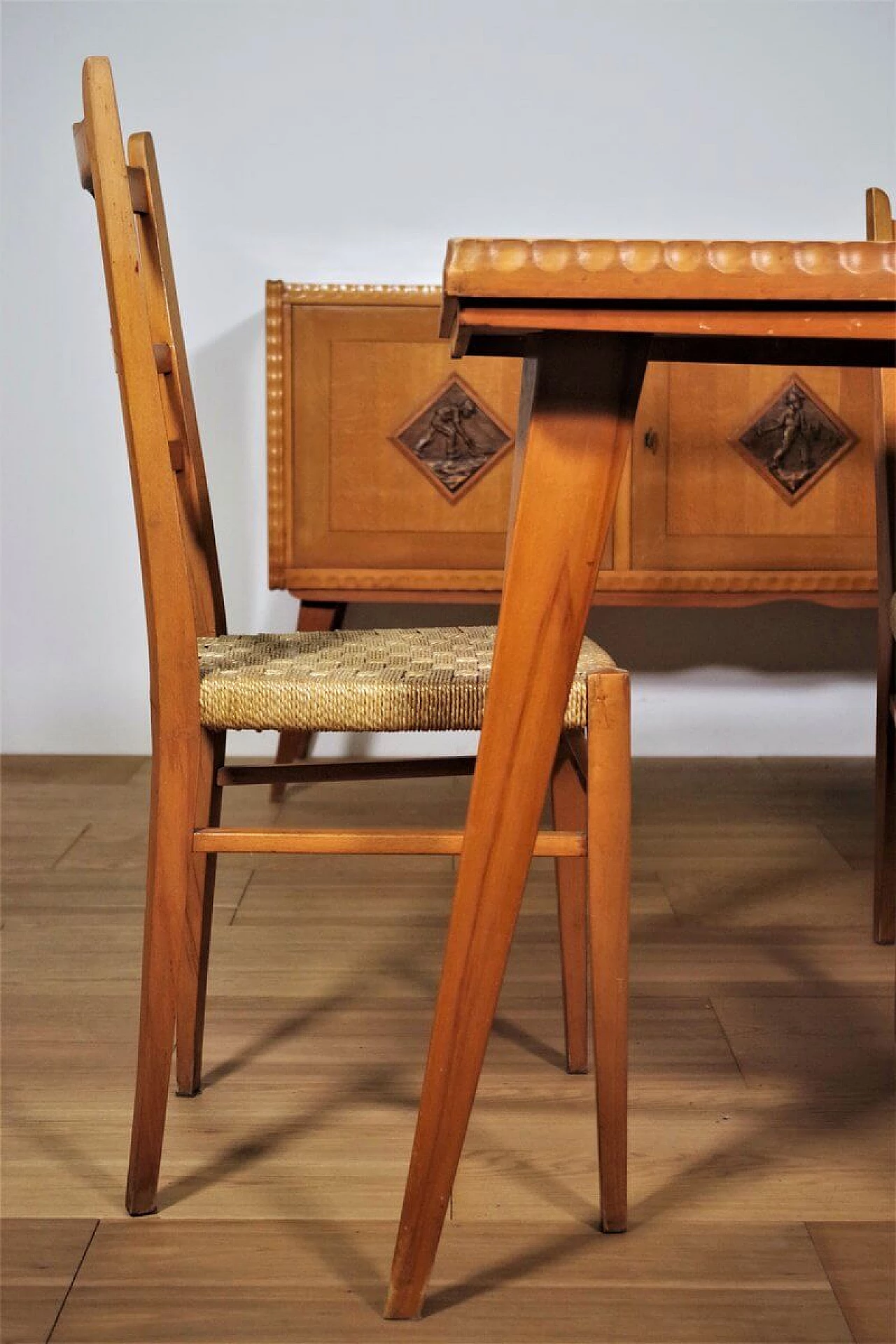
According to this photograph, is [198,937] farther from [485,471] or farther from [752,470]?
[752,470]

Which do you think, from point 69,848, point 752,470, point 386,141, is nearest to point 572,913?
point 69,848

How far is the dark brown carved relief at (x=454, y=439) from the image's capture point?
212 centimetres

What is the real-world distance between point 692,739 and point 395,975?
1289 millimetres

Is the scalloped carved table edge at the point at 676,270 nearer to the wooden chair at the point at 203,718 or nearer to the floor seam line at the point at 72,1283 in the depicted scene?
the wooden chair at the point at 203,718

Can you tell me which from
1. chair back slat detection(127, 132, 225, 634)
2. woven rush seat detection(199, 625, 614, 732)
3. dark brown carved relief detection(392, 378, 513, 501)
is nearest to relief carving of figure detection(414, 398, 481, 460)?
dark brown carved relief detection(392, 378, 513, 501)

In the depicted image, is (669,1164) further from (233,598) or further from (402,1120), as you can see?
(233,598)

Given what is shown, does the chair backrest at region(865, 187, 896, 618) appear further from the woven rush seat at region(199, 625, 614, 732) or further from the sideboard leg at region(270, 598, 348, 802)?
the sideboard leg at region(270, 598, 348, 802)

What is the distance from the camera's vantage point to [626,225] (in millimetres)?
2482

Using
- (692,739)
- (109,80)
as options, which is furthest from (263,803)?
(109,80)

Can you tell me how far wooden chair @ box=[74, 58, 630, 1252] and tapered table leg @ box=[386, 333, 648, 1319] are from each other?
1.4 inches

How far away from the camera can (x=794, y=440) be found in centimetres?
214

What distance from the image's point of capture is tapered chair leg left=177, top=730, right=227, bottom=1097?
1067 mm

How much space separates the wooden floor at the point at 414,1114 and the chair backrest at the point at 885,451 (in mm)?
453

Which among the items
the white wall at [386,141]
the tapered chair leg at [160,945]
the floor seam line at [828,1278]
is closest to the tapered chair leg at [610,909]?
the floor seam line at [828,1278]
